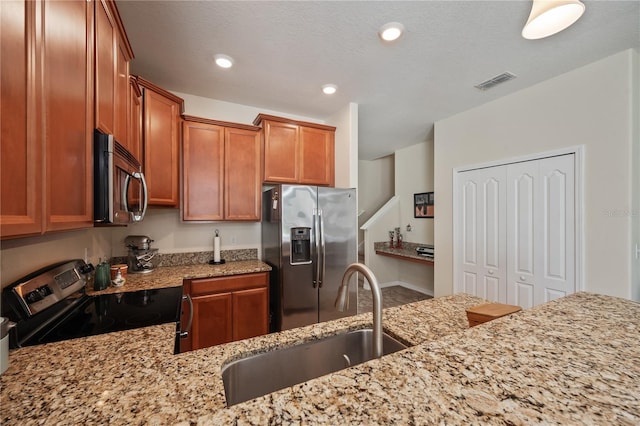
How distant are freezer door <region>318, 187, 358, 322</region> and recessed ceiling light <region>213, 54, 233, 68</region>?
55.3 inches

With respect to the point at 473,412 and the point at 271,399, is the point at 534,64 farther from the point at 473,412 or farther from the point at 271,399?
the point at 271,399

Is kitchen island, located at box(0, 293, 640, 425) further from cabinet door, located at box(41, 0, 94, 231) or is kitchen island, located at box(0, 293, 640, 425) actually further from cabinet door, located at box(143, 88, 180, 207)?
cabinet door, located at box(143, 88, 180, 207)

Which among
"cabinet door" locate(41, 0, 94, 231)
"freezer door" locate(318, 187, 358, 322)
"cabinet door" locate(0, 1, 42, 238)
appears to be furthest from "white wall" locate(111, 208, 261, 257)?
"cabinet door" locate(0, 1, 42, 238)

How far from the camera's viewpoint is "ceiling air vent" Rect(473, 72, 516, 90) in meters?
2.38

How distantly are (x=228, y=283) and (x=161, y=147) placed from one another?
55.1 inches

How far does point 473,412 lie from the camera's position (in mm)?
451

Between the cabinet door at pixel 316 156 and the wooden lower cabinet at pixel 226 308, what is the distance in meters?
1.29

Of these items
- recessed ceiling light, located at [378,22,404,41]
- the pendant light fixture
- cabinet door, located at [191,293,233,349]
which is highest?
recessed ceiling light, located at [378,22,404,41]

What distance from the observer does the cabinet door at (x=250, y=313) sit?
237 centimetres

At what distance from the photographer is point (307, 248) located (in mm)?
2588

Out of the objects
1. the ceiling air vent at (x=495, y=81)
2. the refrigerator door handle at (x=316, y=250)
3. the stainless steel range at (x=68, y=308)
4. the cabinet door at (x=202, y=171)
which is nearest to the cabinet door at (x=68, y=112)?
the stainless steel range at (x=68, y=308)

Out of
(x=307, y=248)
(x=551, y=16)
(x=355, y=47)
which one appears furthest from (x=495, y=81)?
(x=307, y=248)

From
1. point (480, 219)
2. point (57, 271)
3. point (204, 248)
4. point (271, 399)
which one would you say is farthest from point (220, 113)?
point (480, 219)

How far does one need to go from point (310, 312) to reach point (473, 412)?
7.38 feet
